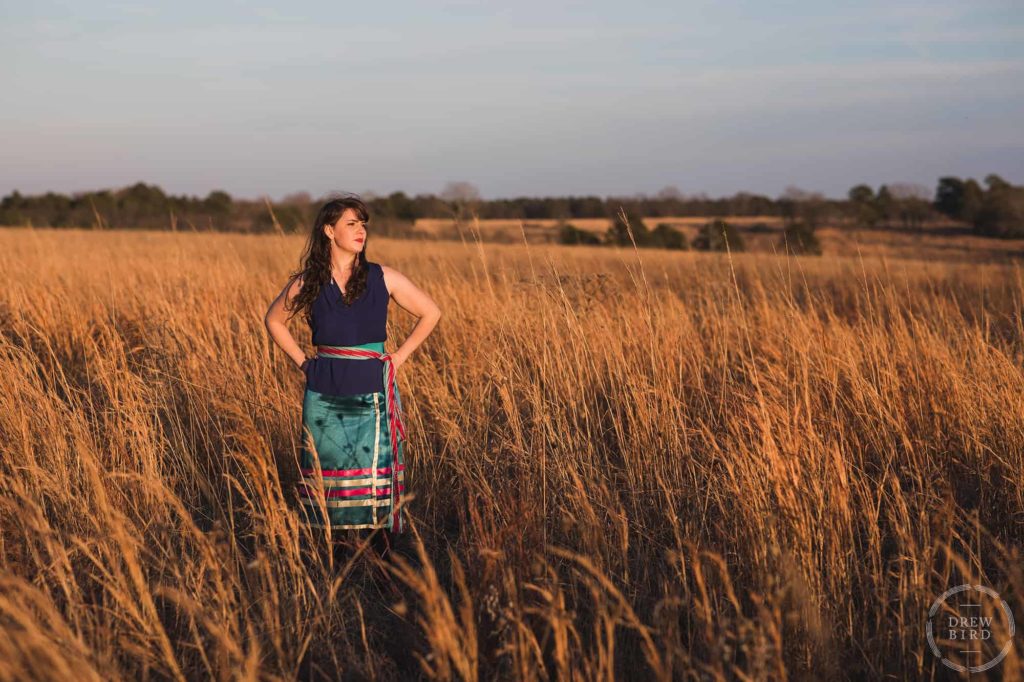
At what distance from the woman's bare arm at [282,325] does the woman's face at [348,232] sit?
213 millimetres

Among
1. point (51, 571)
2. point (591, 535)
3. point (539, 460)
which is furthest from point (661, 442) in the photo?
point (51, 571)

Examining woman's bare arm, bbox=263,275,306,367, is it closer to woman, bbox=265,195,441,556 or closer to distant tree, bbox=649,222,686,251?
woman, bbox=265,195,441,556

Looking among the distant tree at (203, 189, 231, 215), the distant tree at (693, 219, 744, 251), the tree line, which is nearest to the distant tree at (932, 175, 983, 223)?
the tree line

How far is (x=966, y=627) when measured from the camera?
6.84 ft

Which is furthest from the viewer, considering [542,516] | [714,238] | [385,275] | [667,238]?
[667,238]

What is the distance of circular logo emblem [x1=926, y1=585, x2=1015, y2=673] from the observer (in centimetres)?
195

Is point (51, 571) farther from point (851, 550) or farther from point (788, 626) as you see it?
point (851, 550)

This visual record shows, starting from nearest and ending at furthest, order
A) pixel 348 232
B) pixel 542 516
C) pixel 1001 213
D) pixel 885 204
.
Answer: pixel 542 516, pixel 348 232, pixel 1001 213, pixel 885 204

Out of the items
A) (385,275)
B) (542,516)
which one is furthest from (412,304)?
(542,516)

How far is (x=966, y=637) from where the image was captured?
2064mm

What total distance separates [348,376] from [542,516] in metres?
0.88

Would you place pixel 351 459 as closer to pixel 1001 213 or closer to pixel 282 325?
pixel 282 325

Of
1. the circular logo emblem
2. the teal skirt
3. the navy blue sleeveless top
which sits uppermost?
the navy blue sleeveless top

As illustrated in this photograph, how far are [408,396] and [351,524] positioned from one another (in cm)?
121
